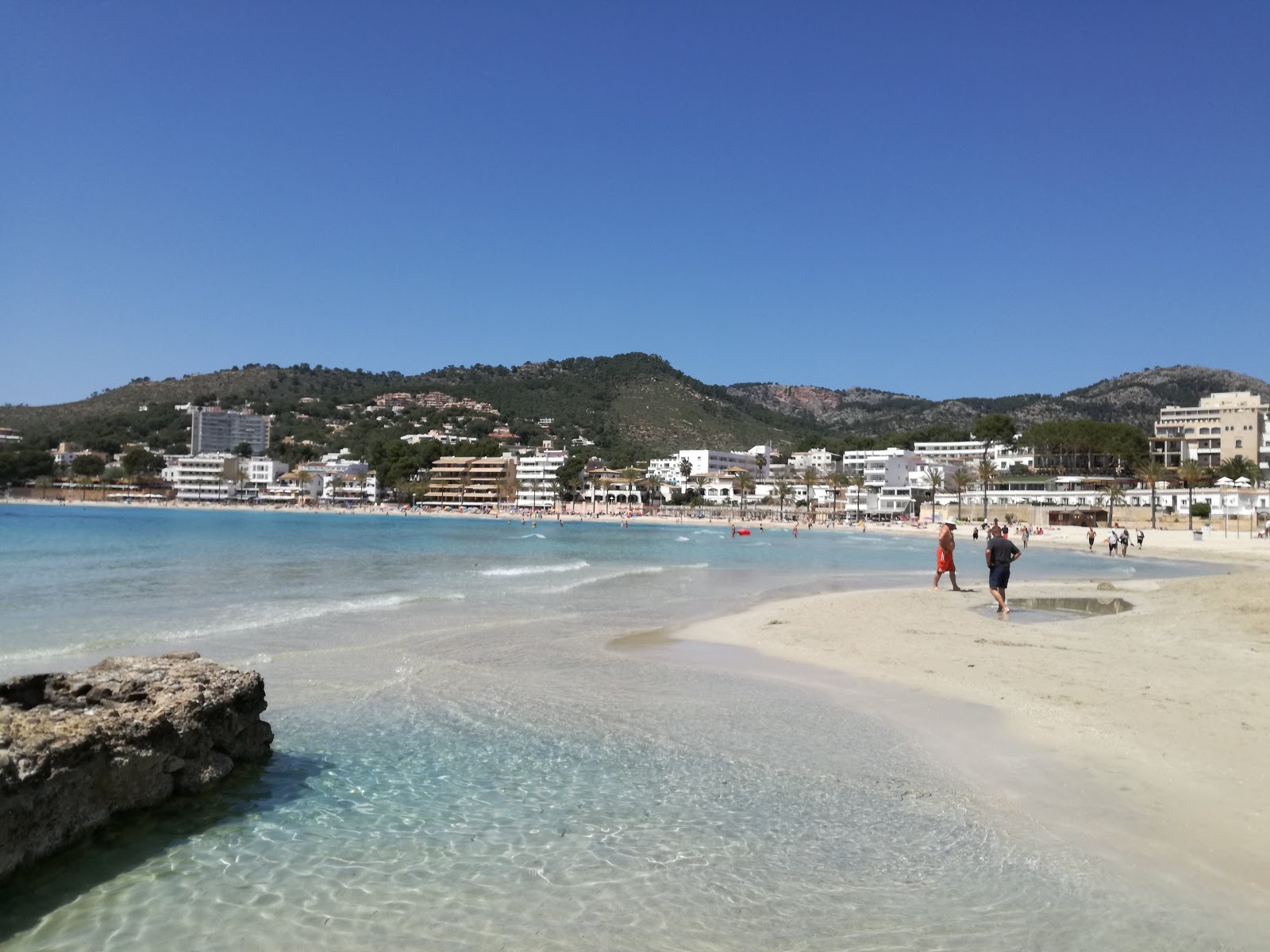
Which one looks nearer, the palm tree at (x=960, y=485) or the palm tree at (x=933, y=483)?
the palm tree at (x=960, y=485)

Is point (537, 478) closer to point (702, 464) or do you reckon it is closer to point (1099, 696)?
point (702, 464)

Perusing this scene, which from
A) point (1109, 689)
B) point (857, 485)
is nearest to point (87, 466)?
point (857, 485)

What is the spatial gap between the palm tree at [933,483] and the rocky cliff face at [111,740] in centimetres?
9818

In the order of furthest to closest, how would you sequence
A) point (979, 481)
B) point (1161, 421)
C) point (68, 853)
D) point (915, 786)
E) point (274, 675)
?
1. point (1161, 421)
2. point (979, 481)
3. point (274, 675)
4. point (915, 786)
5. point (68, 853)

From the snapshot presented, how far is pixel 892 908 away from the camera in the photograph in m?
4.38

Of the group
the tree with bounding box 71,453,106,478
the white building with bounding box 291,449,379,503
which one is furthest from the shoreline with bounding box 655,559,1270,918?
the tree with bounding box 71,453,106,478

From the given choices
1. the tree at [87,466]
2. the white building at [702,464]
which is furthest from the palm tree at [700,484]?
the tree at [87,466]

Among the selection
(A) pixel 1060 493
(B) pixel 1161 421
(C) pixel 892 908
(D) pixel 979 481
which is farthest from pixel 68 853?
(B) pixel 1161 421

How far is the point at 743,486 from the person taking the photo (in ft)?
412

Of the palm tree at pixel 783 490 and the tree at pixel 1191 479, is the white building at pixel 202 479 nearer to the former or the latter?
the palm tree at pixel 783 490

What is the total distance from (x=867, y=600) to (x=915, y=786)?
12.7 metres

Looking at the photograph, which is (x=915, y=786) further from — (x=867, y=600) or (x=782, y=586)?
(x=782, y=586)

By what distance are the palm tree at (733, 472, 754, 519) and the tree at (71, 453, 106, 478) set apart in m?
106

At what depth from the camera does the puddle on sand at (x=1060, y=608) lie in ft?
53.5
